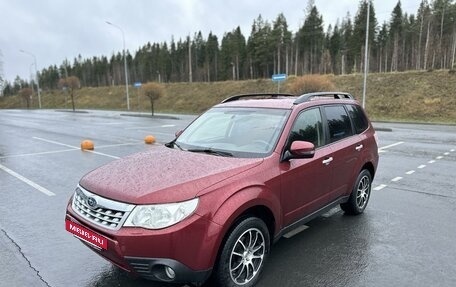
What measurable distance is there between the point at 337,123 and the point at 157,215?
297cm

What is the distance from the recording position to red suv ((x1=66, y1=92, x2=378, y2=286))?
2797 mm

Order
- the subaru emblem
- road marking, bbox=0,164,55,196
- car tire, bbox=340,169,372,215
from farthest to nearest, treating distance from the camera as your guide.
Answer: road marking, bbox=0,164,55,196 → car tire, bbox=340,169,372,215 → the subaru emblem

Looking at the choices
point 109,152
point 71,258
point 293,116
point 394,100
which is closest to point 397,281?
point 293,116

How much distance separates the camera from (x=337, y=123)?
4.82m

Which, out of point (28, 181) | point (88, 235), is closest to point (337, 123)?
point (88, 235)

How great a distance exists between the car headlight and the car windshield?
107 centimetres

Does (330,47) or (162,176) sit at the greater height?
(330,47)

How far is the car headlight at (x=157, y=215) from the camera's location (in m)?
2.78

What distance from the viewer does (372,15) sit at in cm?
6069

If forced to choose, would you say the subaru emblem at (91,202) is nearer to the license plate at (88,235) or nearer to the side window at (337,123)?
the license plate at (88,235)

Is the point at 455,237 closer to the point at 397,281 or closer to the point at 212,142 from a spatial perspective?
the point at 397,281

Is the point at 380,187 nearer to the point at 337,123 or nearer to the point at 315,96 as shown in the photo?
A: the point at 337,123

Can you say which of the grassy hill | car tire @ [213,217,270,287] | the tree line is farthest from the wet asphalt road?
the tree line

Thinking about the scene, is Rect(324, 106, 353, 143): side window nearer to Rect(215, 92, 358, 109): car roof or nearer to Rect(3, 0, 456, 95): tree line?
Rect(215, 92, 358, 109): car roof
